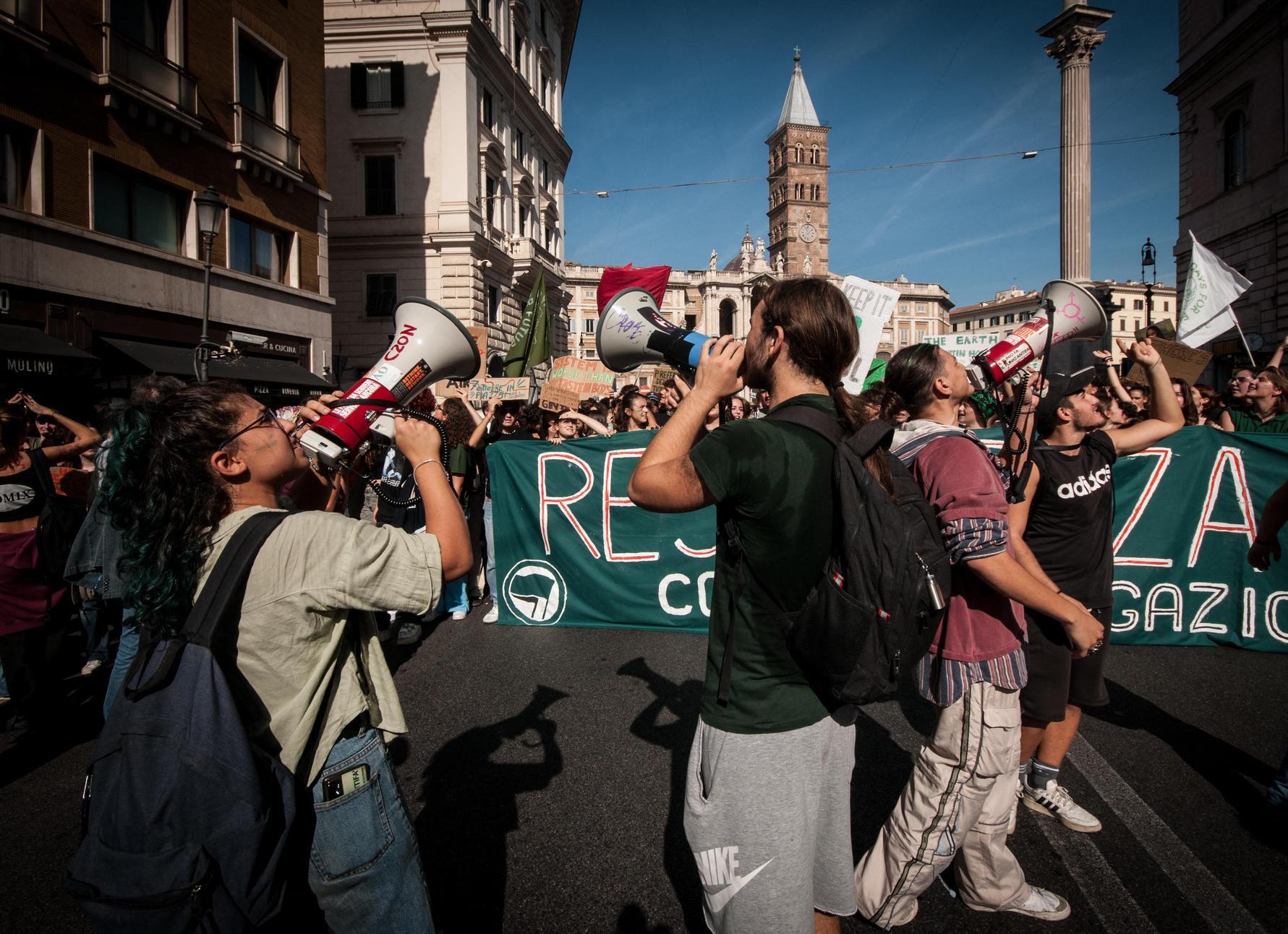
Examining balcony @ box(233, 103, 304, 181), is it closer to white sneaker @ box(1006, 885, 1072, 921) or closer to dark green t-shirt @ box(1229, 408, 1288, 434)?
dark green t-shirt @ box(1229, 408, 1288, 434)

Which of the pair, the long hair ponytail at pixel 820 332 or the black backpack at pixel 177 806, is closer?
the black backpack at pixel 177 806

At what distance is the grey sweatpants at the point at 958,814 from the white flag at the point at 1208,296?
6.77m

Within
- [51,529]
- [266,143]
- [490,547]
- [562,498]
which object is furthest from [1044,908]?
[266,143]

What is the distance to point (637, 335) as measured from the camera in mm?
2480

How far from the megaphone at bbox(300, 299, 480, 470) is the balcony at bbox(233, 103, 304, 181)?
1573cm

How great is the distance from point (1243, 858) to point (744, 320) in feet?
273

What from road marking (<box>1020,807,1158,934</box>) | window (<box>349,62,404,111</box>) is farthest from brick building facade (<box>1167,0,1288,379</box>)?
window (<box>349,62,404,111</box>)

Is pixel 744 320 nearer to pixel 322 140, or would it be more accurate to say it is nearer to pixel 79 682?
pixel 322 140

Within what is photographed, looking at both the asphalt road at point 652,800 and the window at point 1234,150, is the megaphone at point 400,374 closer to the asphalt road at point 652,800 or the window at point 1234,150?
the asphalt road at point 652,800

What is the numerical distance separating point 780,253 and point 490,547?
8692 centimetres

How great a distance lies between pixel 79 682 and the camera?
457 centimetres

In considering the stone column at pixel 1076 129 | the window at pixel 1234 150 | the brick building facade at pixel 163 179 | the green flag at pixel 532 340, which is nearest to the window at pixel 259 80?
the brick building facade at pixel 163 179

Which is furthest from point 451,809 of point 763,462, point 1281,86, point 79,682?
point 1281,86

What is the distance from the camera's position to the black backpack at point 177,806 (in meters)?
1.22
